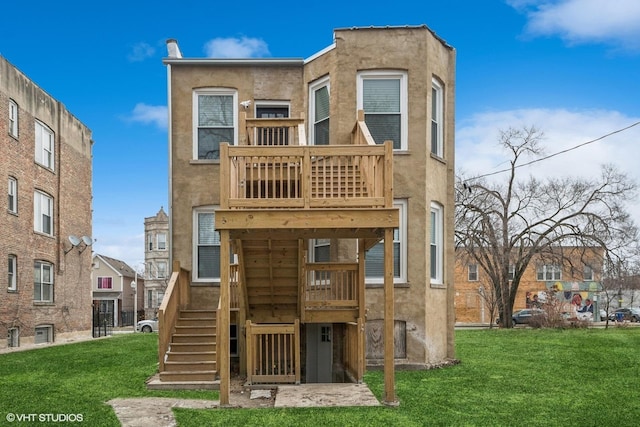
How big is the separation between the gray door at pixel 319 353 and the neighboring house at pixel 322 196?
0.02 m

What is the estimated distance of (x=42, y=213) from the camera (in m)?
25.7

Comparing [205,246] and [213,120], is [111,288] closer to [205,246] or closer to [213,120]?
[205,246]

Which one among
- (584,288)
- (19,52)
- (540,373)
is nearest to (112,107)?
(19,52)

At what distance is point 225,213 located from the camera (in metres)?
9.42

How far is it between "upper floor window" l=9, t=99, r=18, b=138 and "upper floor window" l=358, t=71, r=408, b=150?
1436cm

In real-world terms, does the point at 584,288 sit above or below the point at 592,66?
below

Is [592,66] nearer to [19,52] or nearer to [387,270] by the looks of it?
[387,270]

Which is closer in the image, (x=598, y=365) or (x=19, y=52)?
(x=598, y=365)

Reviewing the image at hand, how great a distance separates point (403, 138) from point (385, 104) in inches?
34.1

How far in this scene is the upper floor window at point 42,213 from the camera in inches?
985

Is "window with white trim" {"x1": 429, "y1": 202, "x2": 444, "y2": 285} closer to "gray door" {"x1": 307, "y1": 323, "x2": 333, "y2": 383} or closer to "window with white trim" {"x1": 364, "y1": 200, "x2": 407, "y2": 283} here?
"window with white trim" {"x1": 364, "y1": 200, "x2": 407, "y2": 283}

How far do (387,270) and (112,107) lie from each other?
2155cm

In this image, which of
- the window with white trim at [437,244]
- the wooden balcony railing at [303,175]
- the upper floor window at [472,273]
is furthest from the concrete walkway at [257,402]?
the upper floor window at [472,273]

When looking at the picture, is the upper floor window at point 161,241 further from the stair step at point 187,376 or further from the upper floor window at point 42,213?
the stair step at point 187,376
